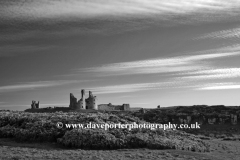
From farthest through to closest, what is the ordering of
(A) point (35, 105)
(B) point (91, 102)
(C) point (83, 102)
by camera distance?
1. (A) point (35, 105)
2. (B) point (91, 102)
3. (C) point (83, 102)

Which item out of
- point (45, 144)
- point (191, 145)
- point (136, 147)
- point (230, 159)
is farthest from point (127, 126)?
point (230, 159)

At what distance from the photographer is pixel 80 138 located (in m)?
16.9

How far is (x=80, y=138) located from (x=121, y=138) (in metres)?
2.64

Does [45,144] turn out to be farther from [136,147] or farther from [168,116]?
→ [168,116]

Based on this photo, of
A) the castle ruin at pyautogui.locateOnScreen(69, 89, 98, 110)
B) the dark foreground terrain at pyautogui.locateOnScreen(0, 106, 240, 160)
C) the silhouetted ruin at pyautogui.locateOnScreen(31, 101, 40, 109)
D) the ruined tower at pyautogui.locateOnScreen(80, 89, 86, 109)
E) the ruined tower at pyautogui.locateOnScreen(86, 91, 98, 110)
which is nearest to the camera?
the dark foreground terrain at pyautogui.locateOnScreen(0, 106, 240, 160)

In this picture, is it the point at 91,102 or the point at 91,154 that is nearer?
the point at 91,154

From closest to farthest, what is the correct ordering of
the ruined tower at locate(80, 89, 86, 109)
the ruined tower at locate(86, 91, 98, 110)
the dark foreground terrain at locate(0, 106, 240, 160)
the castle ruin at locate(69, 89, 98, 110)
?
the dark foreground terrain at locate(0, 106, 240, 160), the castle ruin at locate(69, 89, 98, 110), the ruined tower at locate(80, 89, 86, 109), the ruined tower at locate(86, 91, 98, 110)

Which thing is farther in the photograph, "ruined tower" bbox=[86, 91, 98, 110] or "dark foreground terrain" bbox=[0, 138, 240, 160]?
"ruined tower" bbox=[86, 91, 98, 110]

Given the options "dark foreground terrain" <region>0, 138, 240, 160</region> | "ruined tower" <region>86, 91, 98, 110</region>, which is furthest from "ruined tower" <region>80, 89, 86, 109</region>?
"dark foreground terrain" <region>0, 138, 240, 160</region>


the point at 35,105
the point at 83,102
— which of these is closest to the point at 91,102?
the point at 83,102

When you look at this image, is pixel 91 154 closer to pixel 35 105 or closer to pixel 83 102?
pixel 83 102

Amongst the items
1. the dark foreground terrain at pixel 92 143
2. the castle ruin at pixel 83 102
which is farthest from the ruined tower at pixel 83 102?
the dark foreground terrain at pixel 92 143

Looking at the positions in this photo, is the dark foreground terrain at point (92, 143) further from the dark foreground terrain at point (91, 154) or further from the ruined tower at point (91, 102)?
the ruined tower at point (91, 102)

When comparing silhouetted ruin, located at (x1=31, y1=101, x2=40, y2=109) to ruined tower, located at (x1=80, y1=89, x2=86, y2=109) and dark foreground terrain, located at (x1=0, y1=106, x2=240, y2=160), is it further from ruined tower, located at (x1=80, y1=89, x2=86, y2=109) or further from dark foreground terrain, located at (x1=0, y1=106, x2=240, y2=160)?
dark foreground terrain, located at (x1=0, y1=106, x2=240, y2=160)
